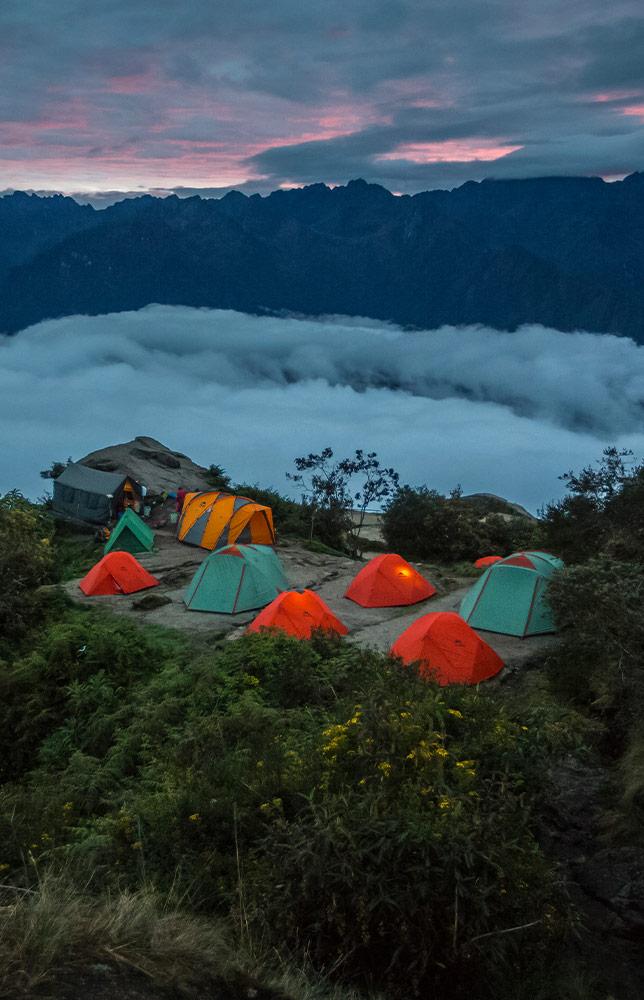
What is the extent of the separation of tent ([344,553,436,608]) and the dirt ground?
24cm

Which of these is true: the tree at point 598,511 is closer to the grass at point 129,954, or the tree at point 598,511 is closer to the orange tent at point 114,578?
the orange tent at point 114,578

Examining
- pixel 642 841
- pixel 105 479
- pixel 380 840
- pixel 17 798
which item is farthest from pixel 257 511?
pixel 380 840

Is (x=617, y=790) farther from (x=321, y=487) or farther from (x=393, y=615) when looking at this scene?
(x=321, y=487)

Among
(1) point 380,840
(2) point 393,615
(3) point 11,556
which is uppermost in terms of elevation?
(1) point 380,840

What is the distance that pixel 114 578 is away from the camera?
20.9 meters

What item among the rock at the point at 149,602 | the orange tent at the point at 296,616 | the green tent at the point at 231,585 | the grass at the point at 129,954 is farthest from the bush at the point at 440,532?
the grass at the point at 129,954

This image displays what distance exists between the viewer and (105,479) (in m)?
29.3

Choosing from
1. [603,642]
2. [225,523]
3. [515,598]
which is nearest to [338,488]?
[225,523]

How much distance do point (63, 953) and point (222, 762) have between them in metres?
4.09

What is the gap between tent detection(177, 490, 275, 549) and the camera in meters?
25.5

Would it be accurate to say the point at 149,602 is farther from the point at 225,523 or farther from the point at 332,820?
the point at 332,820

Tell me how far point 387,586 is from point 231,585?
4.21 metres

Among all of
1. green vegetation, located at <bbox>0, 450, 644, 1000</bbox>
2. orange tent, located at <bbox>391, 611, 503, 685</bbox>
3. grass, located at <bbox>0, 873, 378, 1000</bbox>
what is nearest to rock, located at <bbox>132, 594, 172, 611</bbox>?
green vegetation, located at <bbox>0, 450, 644, 1000</bbox>

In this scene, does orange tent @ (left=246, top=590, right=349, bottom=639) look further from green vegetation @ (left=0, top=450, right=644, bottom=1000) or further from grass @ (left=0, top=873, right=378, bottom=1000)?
grass @ (left=0, top=873, right=378, bottom=1000)
